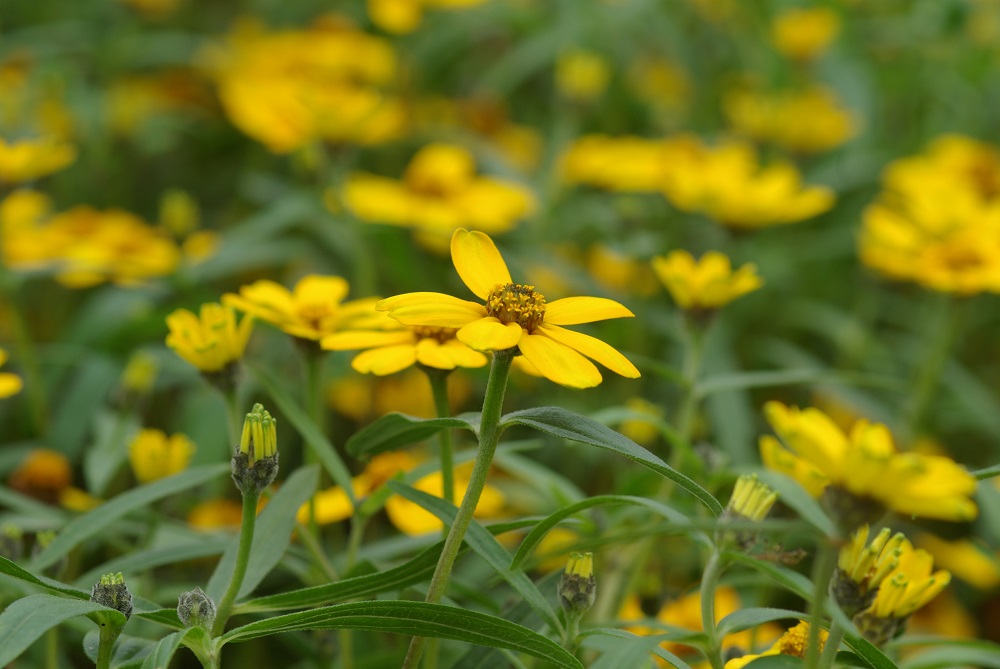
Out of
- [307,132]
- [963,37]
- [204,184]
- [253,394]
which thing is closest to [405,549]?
[253,394]

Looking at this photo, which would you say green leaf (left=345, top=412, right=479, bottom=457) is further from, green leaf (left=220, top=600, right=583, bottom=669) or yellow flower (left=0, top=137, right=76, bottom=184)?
yellow flower (left=0, top=137, right=76, bottom=184)

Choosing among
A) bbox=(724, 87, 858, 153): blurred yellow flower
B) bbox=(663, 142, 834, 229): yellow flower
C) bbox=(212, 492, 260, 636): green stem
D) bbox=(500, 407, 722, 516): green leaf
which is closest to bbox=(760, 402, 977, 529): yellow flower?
bbox=(500, 407, 722, 516): green leaf

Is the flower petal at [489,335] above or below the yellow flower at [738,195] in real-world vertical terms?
above

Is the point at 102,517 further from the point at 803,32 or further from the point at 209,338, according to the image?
the point at 803,32

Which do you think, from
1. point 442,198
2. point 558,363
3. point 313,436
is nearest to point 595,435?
point 558,363

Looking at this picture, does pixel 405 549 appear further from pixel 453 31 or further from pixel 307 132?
pixel 453 31

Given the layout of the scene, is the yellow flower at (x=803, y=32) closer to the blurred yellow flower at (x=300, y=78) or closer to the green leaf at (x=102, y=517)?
the blurred yellow flower at (x=300, y=78)

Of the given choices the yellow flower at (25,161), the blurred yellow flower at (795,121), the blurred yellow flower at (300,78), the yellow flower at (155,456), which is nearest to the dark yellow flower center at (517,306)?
the yellow flower at (155,456)

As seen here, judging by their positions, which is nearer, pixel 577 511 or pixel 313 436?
pixel 577 511
